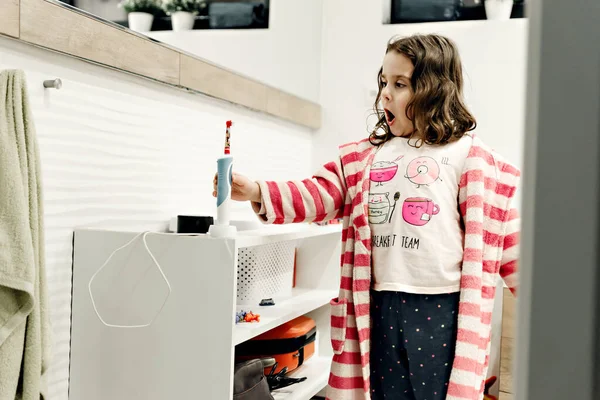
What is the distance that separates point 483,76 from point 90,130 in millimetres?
1512

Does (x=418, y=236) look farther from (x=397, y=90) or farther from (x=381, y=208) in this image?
(x=397, y=90)

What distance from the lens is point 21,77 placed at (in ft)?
3.23

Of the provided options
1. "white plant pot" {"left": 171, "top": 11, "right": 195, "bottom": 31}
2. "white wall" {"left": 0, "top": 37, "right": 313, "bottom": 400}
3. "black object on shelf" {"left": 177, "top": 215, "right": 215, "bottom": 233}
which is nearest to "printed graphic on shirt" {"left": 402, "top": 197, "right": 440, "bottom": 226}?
"black object on shelf" {"left": 177, "top": 215, "right": 215, "bottom": 233}

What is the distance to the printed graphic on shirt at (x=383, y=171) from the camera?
51.4 inches

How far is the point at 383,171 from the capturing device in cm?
132

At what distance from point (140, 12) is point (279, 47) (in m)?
0.70

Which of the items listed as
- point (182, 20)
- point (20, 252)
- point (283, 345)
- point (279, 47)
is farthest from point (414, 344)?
point (279, 47)

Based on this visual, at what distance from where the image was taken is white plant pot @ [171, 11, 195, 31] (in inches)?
74.0

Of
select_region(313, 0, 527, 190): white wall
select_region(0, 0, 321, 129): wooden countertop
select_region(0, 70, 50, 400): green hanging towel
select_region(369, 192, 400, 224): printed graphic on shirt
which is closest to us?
select_region(0, 70, 50, 400): green hanging towel

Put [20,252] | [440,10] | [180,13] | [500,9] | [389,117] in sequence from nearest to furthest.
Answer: [20,252]
[389,117]
[180,13]
[500,9]
[440,10]

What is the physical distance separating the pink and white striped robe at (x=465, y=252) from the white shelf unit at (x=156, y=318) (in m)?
0.16

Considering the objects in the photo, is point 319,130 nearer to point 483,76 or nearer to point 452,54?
point 483,76

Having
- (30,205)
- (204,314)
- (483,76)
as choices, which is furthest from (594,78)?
(483,76)

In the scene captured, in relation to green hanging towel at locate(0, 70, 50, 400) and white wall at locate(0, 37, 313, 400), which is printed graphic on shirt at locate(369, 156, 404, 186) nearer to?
white wall at locate(0, 37, 313, 400)
